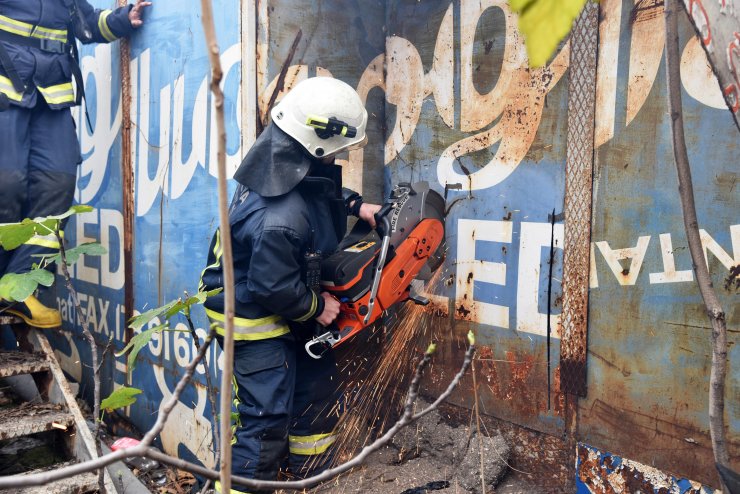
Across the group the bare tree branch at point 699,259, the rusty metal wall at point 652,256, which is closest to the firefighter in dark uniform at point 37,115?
the rusty metal wall at point 652,256

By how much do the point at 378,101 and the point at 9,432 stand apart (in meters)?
2.72

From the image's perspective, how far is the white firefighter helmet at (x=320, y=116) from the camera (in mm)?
2764

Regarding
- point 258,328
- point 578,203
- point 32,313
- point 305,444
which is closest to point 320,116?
point 258,328

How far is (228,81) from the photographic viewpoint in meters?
3.38

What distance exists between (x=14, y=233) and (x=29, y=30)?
2.29 m

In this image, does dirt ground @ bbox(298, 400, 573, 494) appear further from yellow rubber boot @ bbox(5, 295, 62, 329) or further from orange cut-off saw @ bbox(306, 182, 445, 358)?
yellow rubber boot @ bbox(5, 295, 62, 329)

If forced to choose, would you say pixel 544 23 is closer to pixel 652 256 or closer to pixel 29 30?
pixel 652 256

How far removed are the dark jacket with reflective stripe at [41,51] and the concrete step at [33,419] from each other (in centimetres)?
182

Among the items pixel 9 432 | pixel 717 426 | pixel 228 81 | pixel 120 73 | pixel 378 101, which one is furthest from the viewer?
pixel 120 73

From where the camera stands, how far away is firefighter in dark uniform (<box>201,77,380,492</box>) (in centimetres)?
264

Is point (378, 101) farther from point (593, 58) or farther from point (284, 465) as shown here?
point (284, 465)

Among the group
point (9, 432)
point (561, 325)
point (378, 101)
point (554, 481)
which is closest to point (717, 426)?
point (561, 325)

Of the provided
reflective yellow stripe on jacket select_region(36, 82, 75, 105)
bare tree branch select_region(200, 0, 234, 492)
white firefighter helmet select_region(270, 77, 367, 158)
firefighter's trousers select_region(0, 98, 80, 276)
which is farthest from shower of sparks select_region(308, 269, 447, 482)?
bare tree branch select_region(200, 0, 234, 492)

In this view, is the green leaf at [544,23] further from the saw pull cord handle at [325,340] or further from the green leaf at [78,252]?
the green leaf at [78,252]
